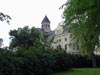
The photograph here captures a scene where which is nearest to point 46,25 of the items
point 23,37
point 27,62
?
point 23,37

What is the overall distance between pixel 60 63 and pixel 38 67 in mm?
7472

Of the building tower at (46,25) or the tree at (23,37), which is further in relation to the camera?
the building tower at (46,25)

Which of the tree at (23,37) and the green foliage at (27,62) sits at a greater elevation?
the tree at (23,37)

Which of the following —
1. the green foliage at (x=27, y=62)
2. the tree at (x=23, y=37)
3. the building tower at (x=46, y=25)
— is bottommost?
the green foliage at (x=27, y=62)

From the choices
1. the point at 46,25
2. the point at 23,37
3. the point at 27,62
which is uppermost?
the point at 46,25

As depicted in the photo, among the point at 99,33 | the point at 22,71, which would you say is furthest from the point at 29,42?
the point at 99,33

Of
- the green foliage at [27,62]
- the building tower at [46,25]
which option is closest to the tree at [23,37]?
the green foliage at [27,62]

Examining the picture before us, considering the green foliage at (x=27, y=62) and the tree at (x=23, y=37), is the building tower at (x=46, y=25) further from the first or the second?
the green foliage at (x=27, y=62)

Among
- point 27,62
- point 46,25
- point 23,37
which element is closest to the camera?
point 27,62

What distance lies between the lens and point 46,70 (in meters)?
24.9

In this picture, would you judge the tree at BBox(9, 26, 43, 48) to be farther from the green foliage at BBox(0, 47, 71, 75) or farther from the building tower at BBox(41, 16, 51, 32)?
the building tower at BBox(41, 16, 51, 32)

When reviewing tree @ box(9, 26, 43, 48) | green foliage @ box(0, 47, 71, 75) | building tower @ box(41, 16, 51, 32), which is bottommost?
green foliage @ box(0, 47, 71, 75)

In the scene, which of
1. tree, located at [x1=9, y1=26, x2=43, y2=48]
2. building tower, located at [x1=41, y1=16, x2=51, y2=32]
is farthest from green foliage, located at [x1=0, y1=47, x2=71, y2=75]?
building tower, located at [x1=41, y1=16, x2=51, y2=32]

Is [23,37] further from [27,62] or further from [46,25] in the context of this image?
[27,62]
